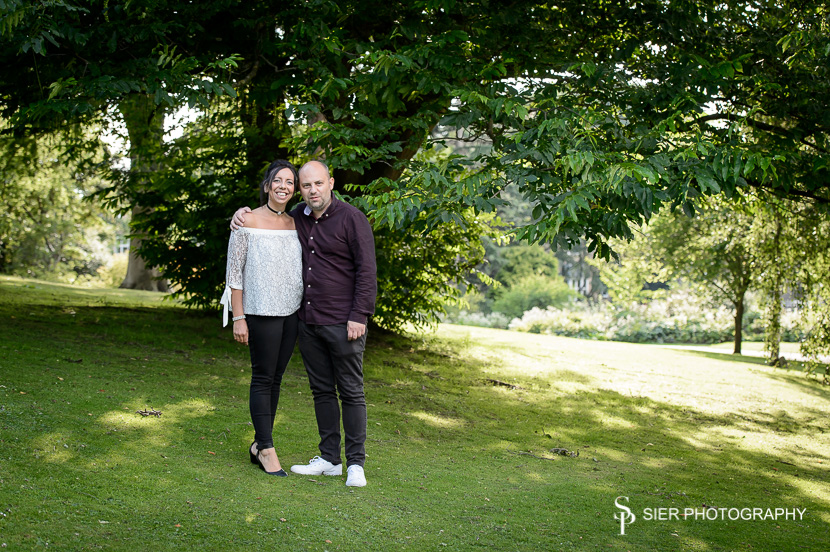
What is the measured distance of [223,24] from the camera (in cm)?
829

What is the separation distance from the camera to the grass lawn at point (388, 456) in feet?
12.5

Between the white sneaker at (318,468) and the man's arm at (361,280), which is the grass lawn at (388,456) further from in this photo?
the man's arm at (361,280)

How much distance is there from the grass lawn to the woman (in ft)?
2.01

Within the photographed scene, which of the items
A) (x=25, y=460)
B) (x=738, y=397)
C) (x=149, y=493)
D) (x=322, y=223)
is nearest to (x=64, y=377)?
(x=25, y=460)

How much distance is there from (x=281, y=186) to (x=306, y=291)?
70cm

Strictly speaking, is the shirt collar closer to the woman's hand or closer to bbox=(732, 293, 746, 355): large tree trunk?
the woman's hand

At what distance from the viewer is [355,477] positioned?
4.59 metres

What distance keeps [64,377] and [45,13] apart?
11.0 ft

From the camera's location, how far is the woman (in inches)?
177

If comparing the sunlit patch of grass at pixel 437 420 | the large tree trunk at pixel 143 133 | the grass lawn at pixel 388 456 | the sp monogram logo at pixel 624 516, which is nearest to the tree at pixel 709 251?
the grass lawn at pixel 388 456

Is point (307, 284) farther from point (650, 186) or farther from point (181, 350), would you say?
point (181, 350)

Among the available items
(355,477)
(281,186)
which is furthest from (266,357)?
(281,186)

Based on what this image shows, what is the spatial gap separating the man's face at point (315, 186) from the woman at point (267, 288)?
17cm

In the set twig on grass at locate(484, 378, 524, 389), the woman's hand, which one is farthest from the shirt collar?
twig on grass at locate(484, 378, 524, 389)
